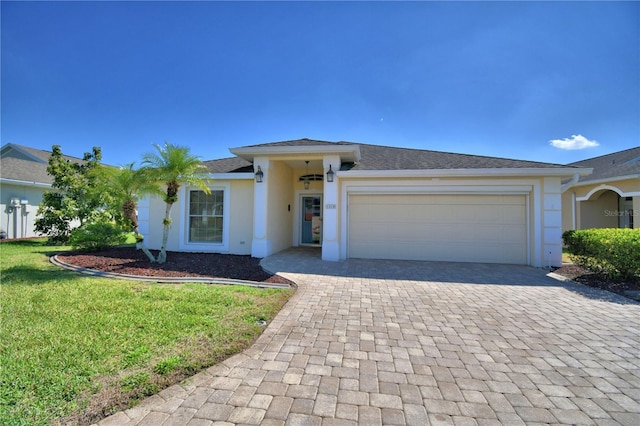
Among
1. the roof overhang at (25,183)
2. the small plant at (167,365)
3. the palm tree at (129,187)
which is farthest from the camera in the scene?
the roof overhang at (25,183)

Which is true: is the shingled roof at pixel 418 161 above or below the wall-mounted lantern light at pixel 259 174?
above

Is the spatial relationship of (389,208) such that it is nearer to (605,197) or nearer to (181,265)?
(181,265)

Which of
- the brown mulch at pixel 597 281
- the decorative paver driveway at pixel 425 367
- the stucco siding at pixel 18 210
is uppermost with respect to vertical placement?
the stucco siding at pixel 18 210

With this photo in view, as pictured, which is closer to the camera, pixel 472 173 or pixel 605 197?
pixel 472 173

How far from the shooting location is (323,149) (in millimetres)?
8578

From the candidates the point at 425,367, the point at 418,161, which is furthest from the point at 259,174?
the point at 425,367

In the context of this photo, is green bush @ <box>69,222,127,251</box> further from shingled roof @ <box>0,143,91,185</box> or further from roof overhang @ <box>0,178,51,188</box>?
shingled roof @ <box>0,143,91,185</box>

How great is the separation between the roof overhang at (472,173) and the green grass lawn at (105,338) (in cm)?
522

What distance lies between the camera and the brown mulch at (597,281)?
568cm

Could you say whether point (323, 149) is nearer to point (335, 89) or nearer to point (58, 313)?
point (335, 89)

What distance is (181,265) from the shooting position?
756cm

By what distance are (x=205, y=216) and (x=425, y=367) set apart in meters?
9.02

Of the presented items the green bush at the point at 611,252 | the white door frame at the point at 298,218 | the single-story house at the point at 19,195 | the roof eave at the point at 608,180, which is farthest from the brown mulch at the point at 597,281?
the single-story house at the point at 19,195

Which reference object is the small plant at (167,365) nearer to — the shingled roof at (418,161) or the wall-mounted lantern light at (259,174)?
the wall-mounted lantern light at (259,174)
